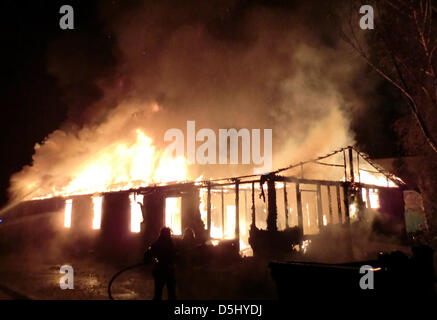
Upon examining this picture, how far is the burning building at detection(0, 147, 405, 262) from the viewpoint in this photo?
11.6 m

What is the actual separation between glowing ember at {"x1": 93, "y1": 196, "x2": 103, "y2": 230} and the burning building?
55 mm

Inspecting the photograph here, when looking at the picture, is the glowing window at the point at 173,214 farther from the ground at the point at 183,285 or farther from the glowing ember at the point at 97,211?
the glowing ember at the point at 97,211

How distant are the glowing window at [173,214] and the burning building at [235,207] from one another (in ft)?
0.15

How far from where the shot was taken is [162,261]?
25.1ft

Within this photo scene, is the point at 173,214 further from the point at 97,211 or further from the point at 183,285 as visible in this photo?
the point at 97,211

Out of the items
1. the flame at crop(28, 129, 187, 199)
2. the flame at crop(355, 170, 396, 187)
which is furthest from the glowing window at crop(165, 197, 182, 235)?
the flame at crop(355, 170, 396, 187)

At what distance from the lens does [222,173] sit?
19094 mm

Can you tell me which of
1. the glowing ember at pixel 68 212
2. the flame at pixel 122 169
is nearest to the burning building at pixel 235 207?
the glowing ember at pixel 68 212

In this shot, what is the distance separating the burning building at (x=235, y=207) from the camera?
11.6m

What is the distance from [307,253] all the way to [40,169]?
22088 millimetres
